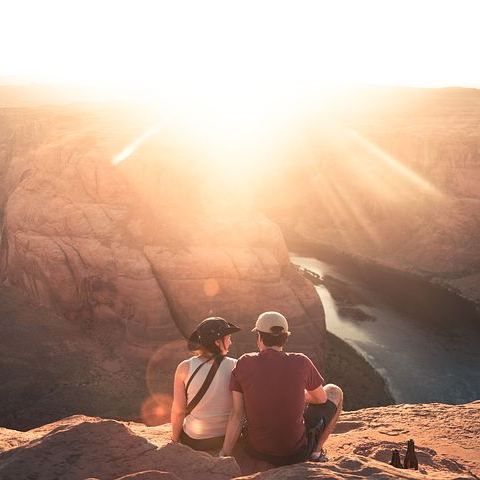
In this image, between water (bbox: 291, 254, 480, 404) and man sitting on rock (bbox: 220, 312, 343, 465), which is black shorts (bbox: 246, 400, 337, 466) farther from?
water (bbox: 291, 254, 480, 404)

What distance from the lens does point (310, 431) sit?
6633 millimetres

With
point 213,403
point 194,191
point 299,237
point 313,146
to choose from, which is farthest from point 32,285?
point 313,146

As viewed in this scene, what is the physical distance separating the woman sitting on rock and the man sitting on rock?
8.5 inches

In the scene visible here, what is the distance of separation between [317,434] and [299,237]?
182 feet

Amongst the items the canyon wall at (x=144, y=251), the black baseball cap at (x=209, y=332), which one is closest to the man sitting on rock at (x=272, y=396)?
the black baseball cap at (x=209, y=332)

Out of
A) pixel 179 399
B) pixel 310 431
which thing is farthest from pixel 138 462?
pixel 310 431

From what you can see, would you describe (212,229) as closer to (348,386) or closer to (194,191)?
(194,191)

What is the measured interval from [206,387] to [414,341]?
3281cm

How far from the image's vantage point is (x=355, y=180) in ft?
214

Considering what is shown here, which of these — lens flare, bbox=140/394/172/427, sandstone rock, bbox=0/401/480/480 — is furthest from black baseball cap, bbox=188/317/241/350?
lens flare, bbox=140/394/172/427

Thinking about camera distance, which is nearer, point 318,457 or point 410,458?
point 318,457

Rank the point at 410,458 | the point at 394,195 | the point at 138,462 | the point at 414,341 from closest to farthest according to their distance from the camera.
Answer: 1. the point at 138,462
2. the point at 410,458
3. the point at 414,341
4. the point at 394,195

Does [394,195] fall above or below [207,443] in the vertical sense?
below

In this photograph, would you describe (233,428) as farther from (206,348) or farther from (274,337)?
(274,337)
